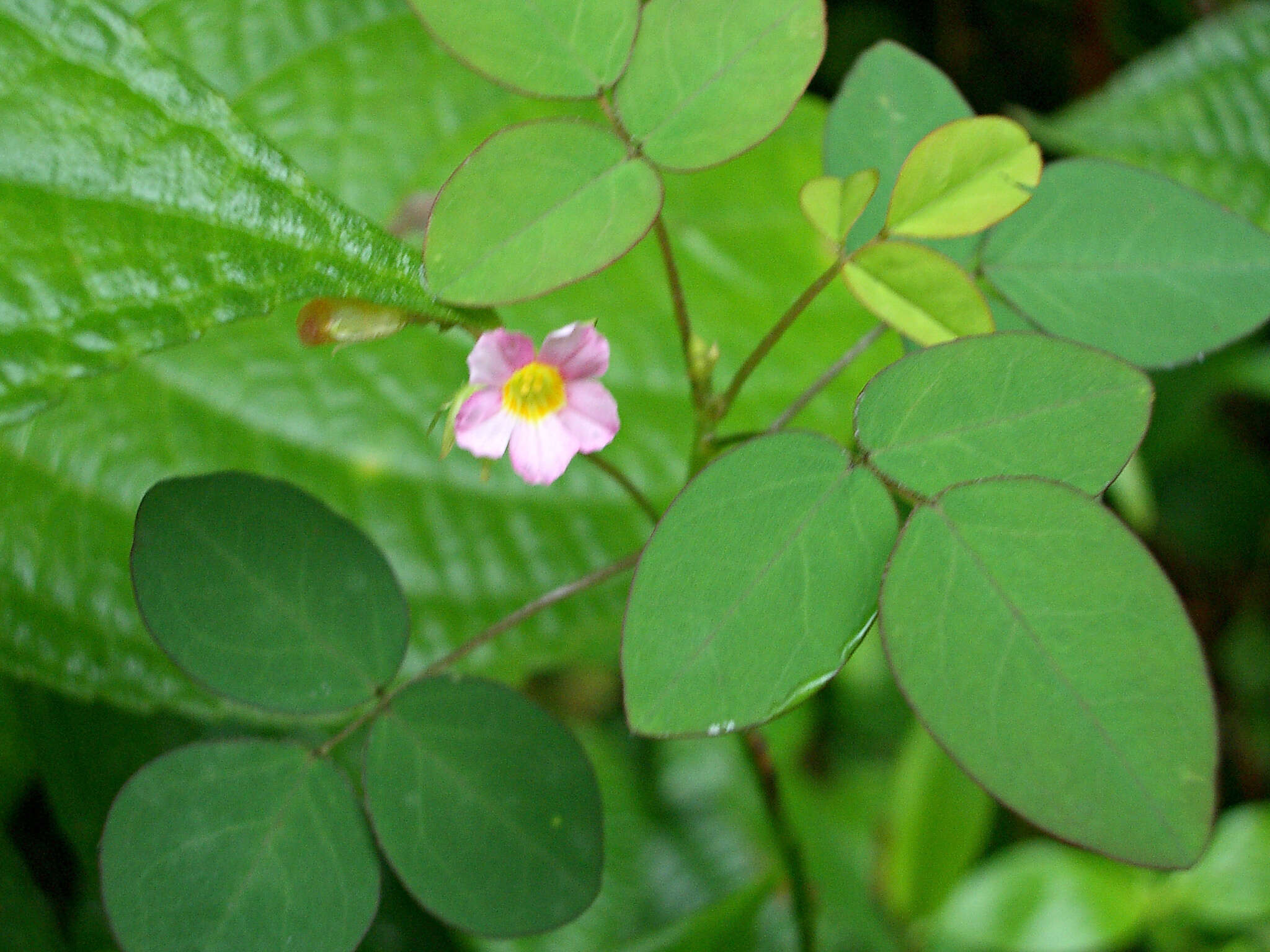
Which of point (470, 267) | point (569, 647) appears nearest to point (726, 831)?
point (569, 647)

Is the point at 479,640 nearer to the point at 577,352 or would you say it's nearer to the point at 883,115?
the point at 577,352

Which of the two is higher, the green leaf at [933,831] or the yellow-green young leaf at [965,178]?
the yellow-green young leaf at [965,178]

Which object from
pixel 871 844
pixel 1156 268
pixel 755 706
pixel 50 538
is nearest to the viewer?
pixel 755 706

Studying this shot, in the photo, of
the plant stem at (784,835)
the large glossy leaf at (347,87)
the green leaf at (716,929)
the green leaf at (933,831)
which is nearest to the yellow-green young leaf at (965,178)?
the plant stem at (784,835)

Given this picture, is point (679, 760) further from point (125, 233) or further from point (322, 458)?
point (125, 233)

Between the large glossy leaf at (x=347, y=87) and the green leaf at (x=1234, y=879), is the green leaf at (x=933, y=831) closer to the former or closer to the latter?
the green leaf at (x=1234, y=879)

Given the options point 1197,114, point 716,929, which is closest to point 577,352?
point 716,929
